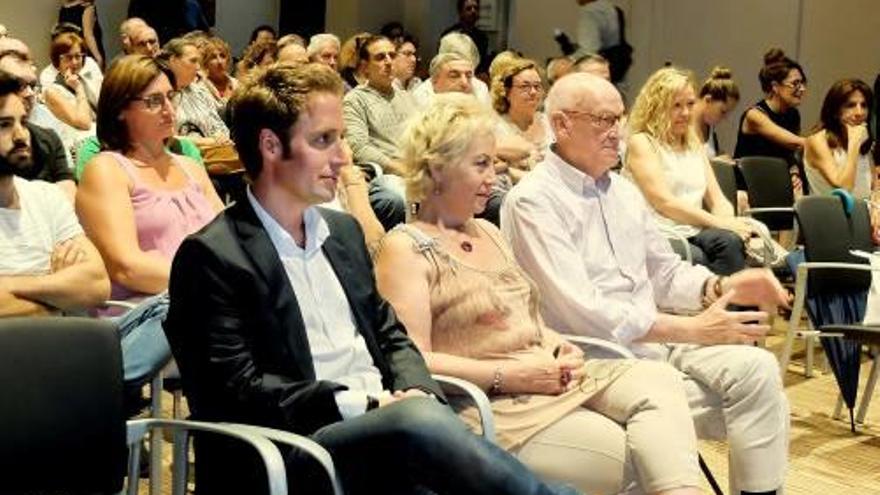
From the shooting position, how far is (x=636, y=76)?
10961 millimetres

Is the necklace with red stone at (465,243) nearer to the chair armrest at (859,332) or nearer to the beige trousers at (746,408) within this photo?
the beige trousers at (746,408)

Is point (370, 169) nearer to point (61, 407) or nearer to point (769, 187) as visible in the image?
point (769, 187)

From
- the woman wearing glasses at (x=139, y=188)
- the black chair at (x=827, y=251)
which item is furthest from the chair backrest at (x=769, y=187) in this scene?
the woman wearing glasses at (x=139, y=188)

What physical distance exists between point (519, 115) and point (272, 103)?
12.1 feet

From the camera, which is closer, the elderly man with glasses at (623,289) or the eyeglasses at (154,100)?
the elderly man with glasses at (623,289)

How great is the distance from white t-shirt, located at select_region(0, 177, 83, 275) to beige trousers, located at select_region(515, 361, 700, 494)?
1293 millimetres

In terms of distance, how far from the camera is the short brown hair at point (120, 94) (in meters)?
3.57

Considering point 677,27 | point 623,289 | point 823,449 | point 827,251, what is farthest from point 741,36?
point 623,289

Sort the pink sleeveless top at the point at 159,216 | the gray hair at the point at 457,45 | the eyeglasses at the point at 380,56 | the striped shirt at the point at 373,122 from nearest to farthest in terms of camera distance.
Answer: the pink sleeveless top at the point at 159,216 < the striped shirt at the point at 373,122 < the eyeglasses at the point at 380,56 < the gray hair at the point at 457,45

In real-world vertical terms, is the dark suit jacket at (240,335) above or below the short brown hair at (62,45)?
below

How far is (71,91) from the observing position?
675 centimetres

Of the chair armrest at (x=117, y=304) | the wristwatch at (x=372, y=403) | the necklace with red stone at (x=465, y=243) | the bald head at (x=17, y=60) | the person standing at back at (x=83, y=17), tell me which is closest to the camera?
the wristwatch at (x=372, y=403)

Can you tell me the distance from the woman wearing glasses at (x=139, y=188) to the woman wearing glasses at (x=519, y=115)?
229 cm

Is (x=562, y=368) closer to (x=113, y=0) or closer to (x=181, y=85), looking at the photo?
(x=181, y=85)
